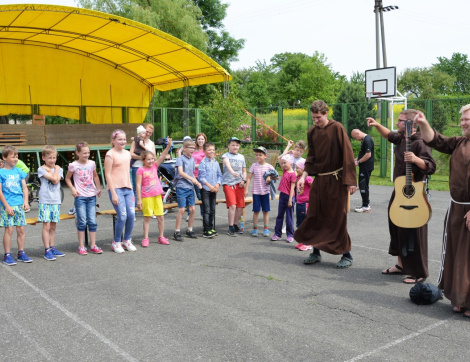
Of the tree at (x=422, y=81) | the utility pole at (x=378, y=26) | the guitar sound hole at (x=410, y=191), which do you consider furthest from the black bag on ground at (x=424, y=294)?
the tree at (x=422, y=81)

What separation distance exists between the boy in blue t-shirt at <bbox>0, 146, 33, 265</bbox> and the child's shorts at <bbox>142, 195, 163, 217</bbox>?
1.87 m

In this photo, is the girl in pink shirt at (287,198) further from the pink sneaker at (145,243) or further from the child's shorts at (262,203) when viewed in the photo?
the pink sneaker at (145,243)

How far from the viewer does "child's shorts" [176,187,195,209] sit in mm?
8367

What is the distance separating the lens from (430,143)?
200 inches

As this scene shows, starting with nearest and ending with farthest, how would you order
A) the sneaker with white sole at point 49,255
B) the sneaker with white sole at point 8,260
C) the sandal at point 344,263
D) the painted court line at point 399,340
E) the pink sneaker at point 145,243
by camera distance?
the painted court line at point 399,340 < the sandal at point 344,263 < the sneaker with white sole at point 8,260 < the sneaker with white sole at point 49,255 < the pink sneaker at point 145,243

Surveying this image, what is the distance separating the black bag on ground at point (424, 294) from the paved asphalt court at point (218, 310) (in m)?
0.09

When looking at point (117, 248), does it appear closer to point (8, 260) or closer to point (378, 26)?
point (8, 260)

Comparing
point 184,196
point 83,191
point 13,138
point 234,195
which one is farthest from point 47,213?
point 13,138

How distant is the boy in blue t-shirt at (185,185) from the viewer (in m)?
8.34

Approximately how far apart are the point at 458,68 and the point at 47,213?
109 meters

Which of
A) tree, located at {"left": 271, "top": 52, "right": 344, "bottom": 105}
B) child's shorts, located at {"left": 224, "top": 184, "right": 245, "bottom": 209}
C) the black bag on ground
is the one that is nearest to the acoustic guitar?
the black bag on ground

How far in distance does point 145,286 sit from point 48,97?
1743 cm

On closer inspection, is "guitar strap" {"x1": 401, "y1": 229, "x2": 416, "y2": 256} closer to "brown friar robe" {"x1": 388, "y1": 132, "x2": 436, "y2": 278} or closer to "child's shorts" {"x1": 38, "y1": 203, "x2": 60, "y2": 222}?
"brown friar robe" {"x1": 388, "y1": 132, "x2": 436, "y2": 278}

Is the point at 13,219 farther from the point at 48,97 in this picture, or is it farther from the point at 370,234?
the point at 48,97
